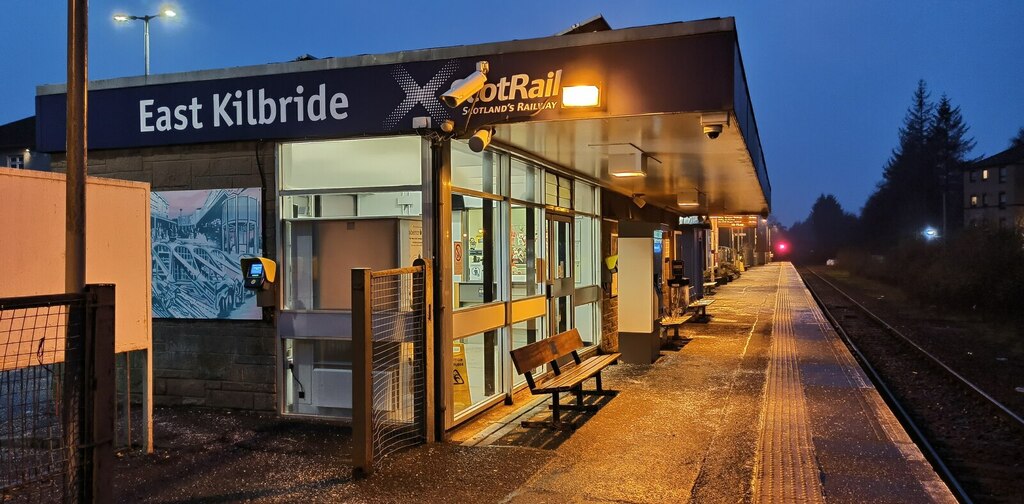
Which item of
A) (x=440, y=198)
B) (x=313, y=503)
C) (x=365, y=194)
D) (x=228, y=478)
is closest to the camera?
(x=313, y=503)

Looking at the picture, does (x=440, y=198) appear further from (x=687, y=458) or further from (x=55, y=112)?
(x=55, y=112)

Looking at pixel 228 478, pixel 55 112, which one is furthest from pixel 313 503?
pixel 55 112

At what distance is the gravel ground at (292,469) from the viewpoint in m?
5.40

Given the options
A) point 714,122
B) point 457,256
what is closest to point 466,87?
point 457,256

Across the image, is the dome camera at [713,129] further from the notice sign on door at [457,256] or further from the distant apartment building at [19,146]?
the distant apartment building at [19,146]

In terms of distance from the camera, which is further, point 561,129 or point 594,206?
point 594,206

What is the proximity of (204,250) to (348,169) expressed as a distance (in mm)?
1783

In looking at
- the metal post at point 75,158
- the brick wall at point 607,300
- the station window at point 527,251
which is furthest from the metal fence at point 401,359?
the brick wall at point 607,300

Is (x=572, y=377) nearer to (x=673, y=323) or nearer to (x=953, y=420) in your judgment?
(x=953, y=420)

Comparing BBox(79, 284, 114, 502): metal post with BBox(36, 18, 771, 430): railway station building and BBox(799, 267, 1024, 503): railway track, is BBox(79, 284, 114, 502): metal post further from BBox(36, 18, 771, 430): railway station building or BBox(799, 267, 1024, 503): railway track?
BBox(799, 267, 1024, 503): railway track

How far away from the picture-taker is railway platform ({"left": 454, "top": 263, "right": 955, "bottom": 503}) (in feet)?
18.2

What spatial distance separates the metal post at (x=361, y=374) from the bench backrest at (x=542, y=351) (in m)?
1.91

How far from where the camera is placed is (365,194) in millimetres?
7535

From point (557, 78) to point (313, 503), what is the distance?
3.92 m
